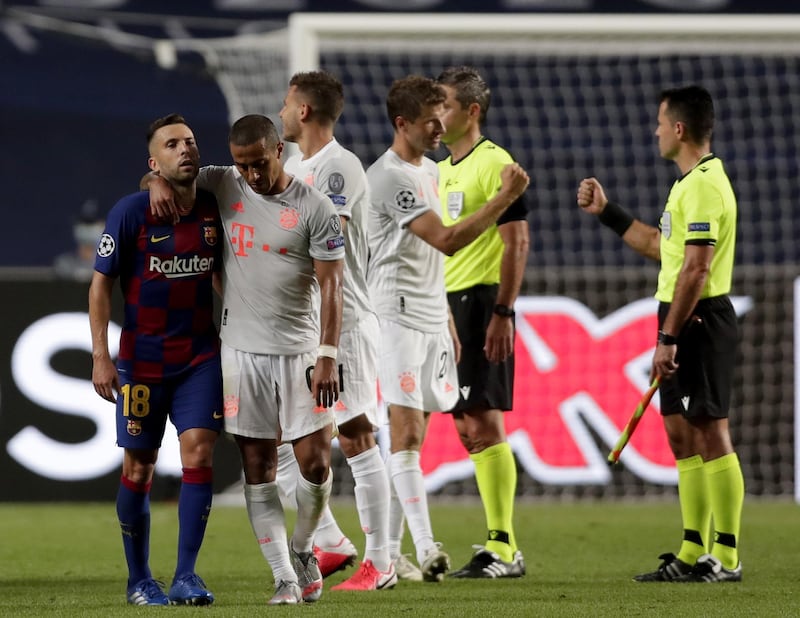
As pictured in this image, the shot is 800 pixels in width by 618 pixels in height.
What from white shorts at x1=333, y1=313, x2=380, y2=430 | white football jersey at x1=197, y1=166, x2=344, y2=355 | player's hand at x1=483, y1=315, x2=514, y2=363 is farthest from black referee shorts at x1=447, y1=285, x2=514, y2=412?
white football jersey at x1=197, y1=166, x2=344, y2=355

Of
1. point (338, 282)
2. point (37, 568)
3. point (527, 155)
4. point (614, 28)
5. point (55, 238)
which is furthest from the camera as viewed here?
point (55, 238)

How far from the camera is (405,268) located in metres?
5.91

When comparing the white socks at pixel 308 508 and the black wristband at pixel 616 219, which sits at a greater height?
the black wristband at pixel 616 219

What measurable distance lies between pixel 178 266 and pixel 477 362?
175 cm

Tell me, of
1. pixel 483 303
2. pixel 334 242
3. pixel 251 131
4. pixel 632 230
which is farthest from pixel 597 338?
pixel 251 131

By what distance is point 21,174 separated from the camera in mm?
15883

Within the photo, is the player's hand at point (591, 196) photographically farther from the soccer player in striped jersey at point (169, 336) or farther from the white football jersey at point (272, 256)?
the soccer player in striped jersey at point (169, 336)

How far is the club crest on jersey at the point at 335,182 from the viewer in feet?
17.9

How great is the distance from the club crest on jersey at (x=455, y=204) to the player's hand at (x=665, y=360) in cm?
108

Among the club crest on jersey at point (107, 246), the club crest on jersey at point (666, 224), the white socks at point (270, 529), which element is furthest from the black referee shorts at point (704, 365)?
the club crest on jersey at point (107, 246)

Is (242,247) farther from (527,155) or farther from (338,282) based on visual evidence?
(527,155)

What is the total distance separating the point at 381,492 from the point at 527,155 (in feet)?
27.5

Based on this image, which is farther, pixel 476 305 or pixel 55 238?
pixel 55 238

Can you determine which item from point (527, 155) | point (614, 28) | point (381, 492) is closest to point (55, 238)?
point (527, 155)
